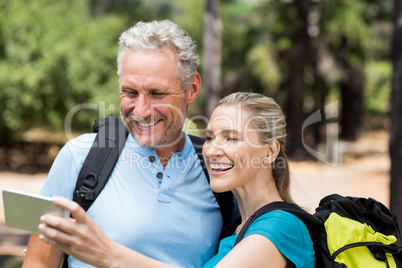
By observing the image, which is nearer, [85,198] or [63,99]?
[85,198]

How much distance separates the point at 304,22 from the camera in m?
17.7

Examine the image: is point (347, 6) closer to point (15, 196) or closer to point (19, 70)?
point (19, 70)

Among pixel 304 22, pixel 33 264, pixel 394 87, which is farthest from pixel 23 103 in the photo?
pixel 33 264

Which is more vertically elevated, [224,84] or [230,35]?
[230,35]

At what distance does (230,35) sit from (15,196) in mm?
22088

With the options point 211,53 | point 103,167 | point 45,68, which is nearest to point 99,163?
point 103,167

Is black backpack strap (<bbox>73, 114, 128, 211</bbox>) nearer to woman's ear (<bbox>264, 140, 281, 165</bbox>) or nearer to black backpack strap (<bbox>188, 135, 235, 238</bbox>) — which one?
black backpack strap (<bbox>188, 135, 235, 238</bbox>)

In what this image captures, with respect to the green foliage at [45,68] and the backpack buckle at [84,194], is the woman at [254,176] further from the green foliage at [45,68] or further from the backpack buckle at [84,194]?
the green foliage at [45,68]

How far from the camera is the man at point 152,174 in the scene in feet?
8.01

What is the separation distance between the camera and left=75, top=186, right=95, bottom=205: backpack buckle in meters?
2.40

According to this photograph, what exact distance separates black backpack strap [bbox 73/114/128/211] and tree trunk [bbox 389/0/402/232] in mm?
3800

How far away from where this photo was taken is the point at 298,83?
1834 centimetres

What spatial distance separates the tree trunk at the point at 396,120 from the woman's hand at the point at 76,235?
4551 mm

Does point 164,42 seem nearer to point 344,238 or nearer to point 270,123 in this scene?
point 270,123
